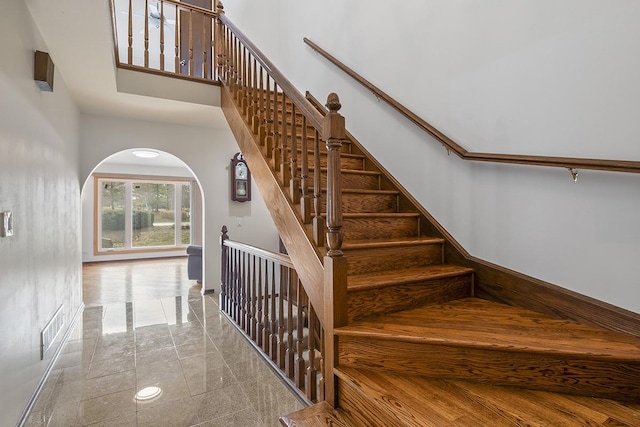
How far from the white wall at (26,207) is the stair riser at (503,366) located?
173 cm

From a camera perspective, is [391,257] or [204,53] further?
[204,53]

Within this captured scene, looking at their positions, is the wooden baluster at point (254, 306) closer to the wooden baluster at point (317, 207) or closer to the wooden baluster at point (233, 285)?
the wooden baluster at point (233, 285)

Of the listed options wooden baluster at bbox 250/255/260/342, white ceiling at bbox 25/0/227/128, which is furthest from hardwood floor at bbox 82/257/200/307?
white ceiling at bbox 25/0/227/128

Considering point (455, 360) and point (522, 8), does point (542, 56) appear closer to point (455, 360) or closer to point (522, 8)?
point (522, 8)

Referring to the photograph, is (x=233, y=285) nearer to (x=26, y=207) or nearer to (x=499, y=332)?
(x=26, y=207)

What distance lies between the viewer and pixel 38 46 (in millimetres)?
2240

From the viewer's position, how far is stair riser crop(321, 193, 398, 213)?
2.47 meters

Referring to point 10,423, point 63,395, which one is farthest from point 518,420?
point 63,395

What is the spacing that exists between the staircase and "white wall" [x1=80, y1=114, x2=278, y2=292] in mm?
2527

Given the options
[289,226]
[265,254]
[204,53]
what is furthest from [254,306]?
[204,53]

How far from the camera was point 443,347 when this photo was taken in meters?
1.42

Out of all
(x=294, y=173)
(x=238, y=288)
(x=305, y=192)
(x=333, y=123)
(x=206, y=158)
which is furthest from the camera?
(x=206, y=158)

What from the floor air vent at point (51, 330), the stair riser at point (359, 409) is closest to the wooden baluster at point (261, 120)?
the stair riser at point (359, 409)

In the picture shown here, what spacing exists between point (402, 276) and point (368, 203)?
84 cm
